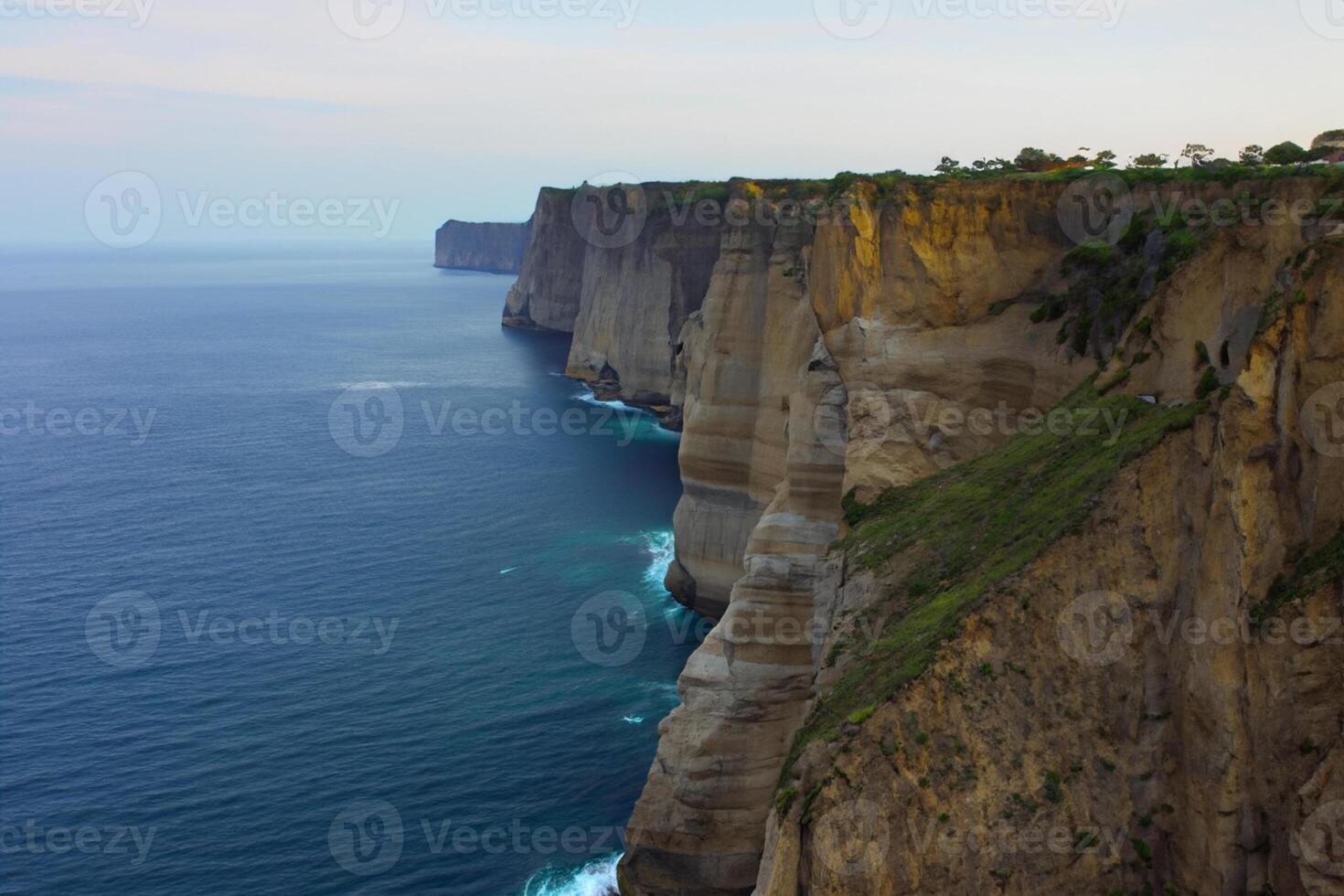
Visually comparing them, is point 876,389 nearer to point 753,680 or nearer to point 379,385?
point 753,680

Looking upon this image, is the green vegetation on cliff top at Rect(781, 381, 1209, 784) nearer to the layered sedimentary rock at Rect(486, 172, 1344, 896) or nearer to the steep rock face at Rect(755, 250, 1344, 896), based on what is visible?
the layered sedimentary rock at Rect(486, 172, 1344, 896)

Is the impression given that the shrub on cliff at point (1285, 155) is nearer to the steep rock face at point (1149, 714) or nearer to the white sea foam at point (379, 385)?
the steep rock face at point (1149, 714)

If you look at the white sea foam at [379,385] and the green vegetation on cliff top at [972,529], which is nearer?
the green vegetation on cliff top at [972,529]

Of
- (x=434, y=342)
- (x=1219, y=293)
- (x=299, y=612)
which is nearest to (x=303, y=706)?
(x=299, y=612)

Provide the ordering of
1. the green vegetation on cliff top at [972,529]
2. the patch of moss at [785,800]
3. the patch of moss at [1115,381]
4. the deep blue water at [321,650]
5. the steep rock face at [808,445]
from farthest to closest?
the deep blue water at [321,650] < the steep rock face at [808,445] < the patch of moss at [1115,381] < the green vegetation on cliff top at [972,529] < the patch of moss at [785,800]

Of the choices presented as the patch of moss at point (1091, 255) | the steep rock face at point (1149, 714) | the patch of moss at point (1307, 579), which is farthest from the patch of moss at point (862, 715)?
the patch of moss at point (1091, 255)

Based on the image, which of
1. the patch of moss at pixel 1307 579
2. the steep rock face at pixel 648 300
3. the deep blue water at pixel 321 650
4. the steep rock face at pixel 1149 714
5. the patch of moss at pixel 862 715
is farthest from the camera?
the steep rock face at pixel 648 300

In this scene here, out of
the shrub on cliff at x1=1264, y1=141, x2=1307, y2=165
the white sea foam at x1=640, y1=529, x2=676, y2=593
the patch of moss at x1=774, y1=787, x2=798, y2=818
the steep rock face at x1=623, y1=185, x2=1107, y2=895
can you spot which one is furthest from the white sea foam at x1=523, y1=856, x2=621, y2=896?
the shrub on cliff at x1=1264, y1=141, x2=1307, y2=165
